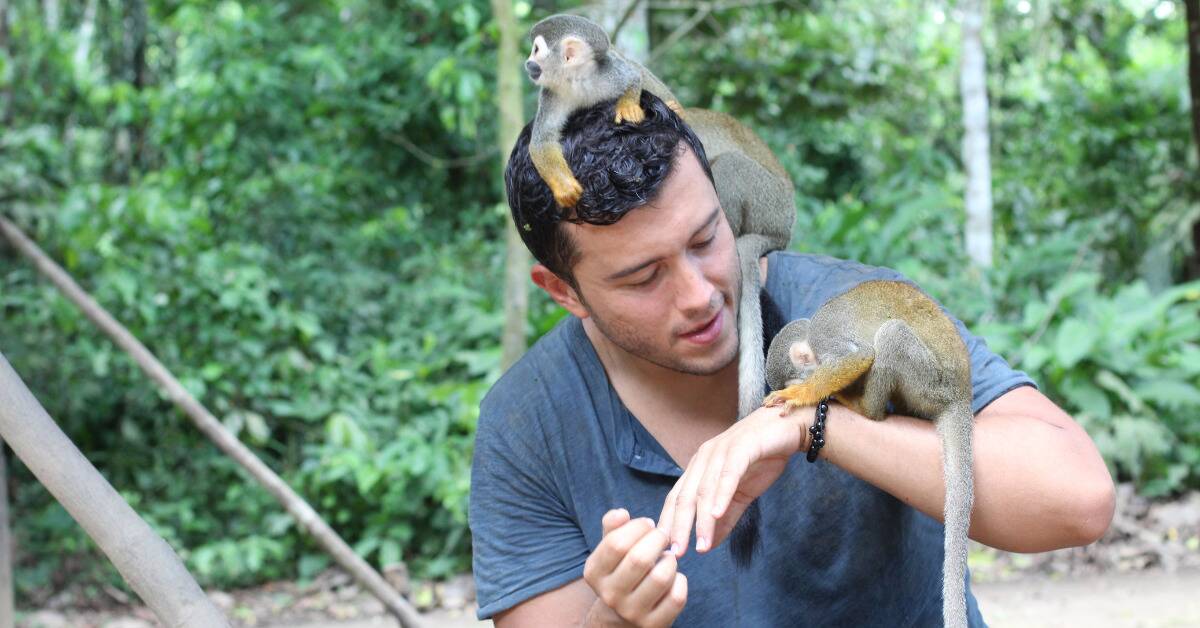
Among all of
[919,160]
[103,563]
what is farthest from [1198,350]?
[103,563]

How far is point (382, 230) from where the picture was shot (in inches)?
284

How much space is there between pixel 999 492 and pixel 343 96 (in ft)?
20.7

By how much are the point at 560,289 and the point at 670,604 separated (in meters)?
0.67

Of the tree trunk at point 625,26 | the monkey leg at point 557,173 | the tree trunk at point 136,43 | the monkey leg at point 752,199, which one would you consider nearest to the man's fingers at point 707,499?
the monkey leg at point 557,173

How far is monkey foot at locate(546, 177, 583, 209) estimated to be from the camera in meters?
1.73

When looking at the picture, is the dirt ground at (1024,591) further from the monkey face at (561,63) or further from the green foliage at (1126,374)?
the monkey face at (561,63)

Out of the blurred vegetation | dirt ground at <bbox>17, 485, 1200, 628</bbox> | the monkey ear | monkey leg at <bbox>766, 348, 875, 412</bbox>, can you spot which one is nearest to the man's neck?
monkey leg at <bbox>766, 348, 875, 412</bbox>

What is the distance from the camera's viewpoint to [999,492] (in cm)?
158

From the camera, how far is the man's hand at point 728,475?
1.43m

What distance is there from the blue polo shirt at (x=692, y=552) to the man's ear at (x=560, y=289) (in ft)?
0.45

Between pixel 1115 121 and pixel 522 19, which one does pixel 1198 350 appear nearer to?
pixel 1115 121

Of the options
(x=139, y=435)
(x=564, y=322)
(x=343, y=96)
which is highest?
(x=343, y=96)

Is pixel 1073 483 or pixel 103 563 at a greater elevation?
pixel 1073 483

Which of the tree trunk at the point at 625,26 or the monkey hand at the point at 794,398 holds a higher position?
the tree trunk at the point at 625,26
